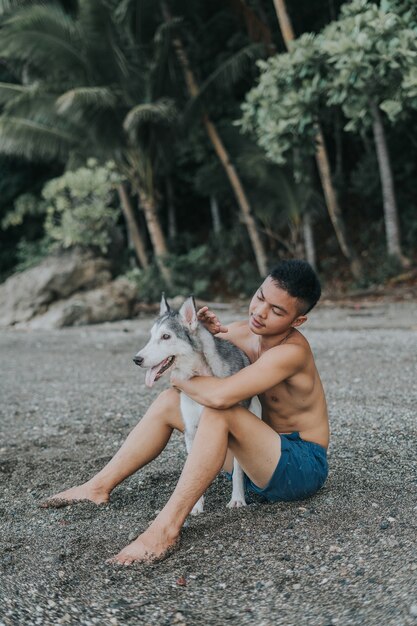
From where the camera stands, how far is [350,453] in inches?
211

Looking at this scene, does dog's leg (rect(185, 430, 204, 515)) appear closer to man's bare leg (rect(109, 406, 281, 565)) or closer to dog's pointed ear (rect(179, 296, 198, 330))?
man's bare leg (rect(109, 406, 281, 565))

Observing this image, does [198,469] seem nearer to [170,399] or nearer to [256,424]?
[256,424]

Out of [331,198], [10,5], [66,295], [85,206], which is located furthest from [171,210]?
[66,295]

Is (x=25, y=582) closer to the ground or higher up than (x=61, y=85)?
closer to the ground

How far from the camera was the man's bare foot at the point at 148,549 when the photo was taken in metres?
3.67

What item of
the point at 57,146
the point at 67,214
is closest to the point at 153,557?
the point at 67,214

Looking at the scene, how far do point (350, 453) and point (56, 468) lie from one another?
207 centimetres

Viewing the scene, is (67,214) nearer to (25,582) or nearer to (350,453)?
(350,453)

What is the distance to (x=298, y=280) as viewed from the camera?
3898 millimetres

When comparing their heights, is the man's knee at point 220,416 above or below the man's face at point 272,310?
below

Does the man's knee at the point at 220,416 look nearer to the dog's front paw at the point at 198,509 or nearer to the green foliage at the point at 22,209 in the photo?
the dog's front paw at the point at 198,509

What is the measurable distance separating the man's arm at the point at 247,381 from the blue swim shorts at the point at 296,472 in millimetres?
374

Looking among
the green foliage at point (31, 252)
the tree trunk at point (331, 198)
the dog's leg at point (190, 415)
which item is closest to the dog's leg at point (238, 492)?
the dog's leg at point (190, 415)

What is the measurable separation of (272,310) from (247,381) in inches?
16.0
